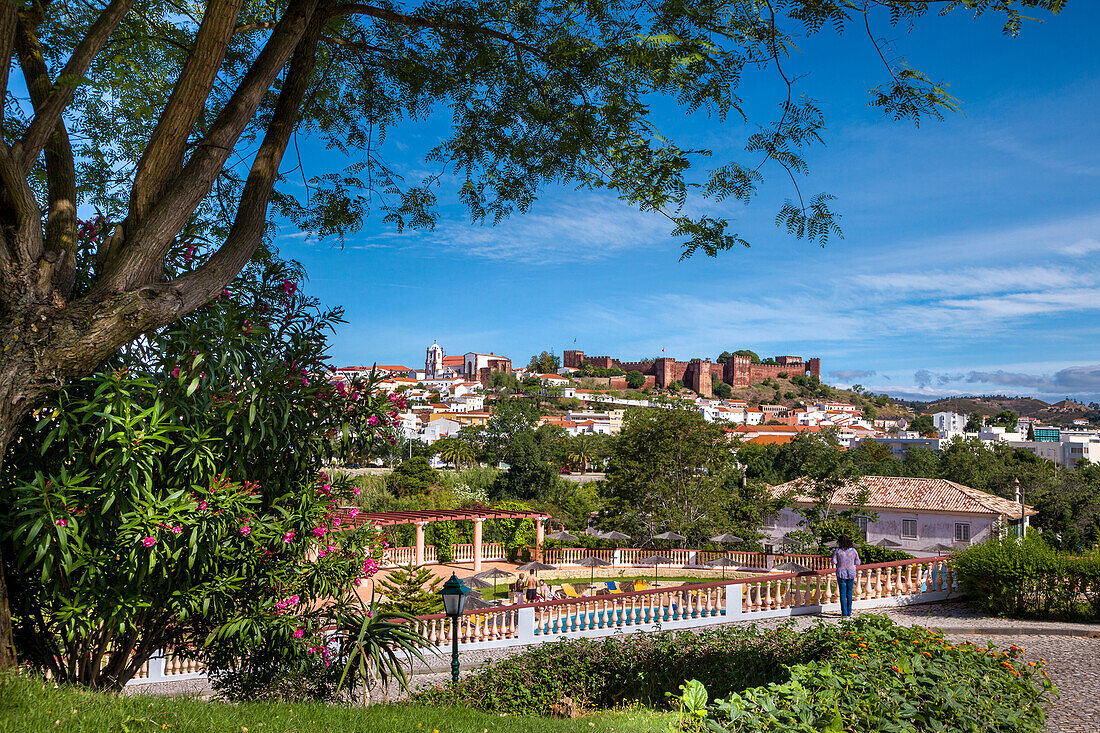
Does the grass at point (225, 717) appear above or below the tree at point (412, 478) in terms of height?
above

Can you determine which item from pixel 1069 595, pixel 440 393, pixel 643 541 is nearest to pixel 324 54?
pixel 1069 595

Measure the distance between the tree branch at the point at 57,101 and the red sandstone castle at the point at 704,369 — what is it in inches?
6257

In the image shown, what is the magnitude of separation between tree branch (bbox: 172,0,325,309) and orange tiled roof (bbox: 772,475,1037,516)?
32.5 meters

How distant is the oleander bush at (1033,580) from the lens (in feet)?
34.1

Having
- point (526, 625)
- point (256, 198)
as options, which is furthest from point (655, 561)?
point (256, 198)

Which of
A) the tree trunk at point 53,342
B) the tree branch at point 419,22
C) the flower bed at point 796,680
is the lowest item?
the flower bed at point 796,680

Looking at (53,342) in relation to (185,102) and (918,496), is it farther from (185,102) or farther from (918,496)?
(918,496)

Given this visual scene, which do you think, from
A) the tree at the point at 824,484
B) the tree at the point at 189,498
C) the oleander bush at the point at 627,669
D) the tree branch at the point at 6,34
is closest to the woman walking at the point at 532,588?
the oleander bush at the point at 627,669

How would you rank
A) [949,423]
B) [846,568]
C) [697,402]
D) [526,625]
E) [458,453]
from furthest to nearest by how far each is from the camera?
[949,423]
[697,402]
[458,453]
[526,625]
[846,568]

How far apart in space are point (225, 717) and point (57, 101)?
3465mm

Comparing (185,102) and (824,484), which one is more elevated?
(185,102)

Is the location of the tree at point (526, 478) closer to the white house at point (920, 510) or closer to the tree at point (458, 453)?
the white house at point (920, 510)

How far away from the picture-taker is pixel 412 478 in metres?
46.7

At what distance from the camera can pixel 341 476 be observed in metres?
5.84
